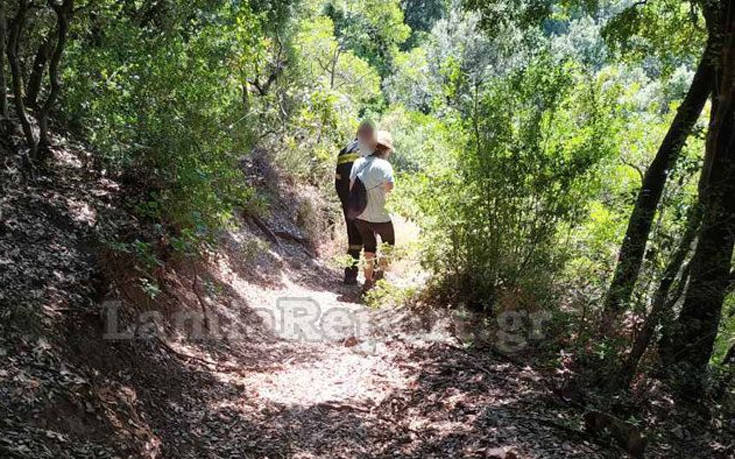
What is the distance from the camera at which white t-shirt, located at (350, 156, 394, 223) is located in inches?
321

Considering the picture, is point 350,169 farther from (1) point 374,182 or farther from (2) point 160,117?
(2) point 160,117

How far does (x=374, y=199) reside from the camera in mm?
8242

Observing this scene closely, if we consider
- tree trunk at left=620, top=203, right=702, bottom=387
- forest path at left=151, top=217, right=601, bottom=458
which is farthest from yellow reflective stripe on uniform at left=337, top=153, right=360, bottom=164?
tree trunk at left=620, top=203, right=702, bottom=387

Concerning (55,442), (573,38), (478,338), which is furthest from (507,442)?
(573,38)

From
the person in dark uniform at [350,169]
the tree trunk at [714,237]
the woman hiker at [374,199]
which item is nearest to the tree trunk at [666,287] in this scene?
the tree trunk at [714,237]

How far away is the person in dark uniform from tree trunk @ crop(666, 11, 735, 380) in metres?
4.62

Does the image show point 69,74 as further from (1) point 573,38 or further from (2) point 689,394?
(1) point 573,38

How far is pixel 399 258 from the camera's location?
7.39 metres

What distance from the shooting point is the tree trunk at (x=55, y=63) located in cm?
510

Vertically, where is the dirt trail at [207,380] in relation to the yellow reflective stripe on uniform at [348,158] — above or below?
below

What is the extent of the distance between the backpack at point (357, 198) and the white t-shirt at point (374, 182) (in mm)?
36

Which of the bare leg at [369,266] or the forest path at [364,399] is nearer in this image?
the forest path at [364,399]

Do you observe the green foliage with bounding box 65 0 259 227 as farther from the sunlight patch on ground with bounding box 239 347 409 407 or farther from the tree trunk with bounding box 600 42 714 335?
the tree trunk with bounding box 600 42 714 335

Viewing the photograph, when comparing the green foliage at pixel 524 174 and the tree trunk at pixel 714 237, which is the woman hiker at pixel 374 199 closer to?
the green foliage at pixel 524 174
